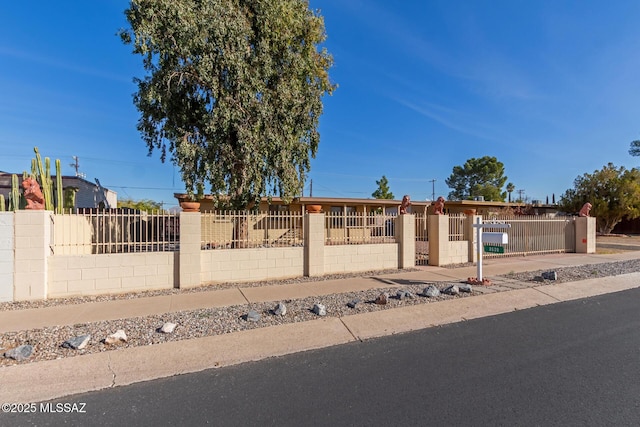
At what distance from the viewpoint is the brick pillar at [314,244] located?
8945 millimetres

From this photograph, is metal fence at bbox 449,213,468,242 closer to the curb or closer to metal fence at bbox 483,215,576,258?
metal fence at bbox 483,215,576,258

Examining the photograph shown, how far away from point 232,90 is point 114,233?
16.6 ft

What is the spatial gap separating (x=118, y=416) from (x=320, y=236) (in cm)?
659

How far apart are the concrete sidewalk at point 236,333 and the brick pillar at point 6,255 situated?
2.93 feet

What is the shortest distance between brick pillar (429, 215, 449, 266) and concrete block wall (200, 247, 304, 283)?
4.80 metres

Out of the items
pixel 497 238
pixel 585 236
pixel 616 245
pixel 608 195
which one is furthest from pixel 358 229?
pixel 608 195

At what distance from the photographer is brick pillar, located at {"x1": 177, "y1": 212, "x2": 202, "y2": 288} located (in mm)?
7609

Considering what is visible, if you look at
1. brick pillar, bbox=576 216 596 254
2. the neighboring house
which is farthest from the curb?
the neighboring house

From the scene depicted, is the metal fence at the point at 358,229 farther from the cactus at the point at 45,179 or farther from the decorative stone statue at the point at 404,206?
the cactus at the point at 45,179

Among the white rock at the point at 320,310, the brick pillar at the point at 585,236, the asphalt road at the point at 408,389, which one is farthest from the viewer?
the brick pillar at the point at 585,236

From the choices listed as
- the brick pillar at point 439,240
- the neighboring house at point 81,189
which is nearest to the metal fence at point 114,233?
the neighboring house at point 81,189

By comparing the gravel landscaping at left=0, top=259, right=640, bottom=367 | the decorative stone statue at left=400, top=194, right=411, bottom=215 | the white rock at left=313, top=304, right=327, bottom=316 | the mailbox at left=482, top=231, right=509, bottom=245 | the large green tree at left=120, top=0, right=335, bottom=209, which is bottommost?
the gravel landscaping at left=0, top=259, right=640, bottom=367

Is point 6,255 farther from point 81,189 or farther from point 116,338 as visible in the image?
point 81,189

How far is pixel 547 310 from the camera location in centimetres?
604
